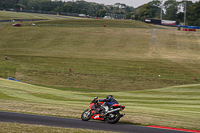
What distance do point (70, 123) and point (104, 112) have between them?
8.10 feet

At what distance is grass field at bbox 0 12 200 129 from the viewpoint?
101ft

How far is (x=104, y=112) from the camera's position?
18625mm

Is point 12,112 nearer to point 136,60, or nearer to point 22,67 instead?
point 22,67

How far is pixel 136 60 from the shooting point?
247 ft

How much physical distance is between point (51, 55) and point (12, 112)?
191 feet

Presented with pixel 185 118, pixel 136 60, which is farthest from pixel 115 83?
pixel 185 118

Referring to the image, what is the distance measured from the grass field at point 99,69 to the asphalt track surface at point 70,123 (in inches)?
59.5

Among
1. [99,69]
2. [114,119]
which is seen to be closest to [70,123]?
[114,119]

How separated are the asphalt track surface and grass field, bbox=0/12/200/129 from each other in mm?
1512

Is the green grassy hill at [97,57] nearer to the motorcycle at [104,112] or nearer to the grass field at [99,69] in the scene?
the grass field at [99,69]

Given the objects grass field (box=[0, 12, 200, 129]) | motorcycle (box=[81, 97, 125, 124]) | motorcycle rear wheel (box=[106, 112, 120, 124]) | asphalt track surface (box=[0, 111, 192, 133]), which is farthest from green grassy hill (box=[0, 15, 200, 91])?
motorcycle rear wheel (box=[106, 112, 120, 124])

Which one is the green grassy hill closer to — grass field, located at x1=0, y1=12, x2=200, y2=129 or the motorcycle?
grass field, located at x1=0, y1=12, x2=200, y2=129

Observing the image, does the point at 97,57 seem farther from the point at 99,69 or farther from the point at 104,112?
the point at 104,112

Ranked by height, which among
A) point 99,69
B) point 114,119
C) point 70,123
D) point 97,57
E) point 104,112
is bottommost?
point 99,69
